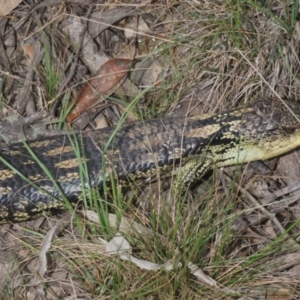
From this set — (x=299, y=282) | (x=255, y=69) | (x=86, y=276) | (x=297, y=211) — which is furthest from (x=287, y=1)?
(x=86, y=276)

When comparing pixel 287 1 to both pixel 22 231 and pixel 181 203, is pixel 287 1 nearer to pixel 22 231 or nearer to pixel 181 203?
pixel 181 203

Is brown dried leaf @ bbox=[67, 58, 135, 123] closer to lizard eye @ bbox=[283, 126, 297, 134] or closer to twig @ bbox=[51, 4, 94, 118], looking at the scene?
twig @ bbox=[51, 4, 94, 118]

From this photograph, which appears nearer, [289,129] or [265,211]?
[265,211]

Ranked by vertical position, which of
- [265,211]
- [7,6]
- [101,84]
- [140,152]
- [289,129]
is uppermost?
[7,6]

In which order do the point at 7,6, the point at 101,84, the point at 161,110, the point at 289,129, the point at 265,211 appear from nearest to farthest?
the point at 265,211 < the point at 289,129 < the point at 161,110 < the point at 101,84 < the point at 7,6

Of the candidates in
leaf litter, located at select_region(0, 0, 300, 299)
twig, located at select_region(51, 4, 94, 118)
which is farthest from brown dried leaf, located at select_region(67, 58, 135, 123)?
twig, located at select_region(51, 4, 94, 118)

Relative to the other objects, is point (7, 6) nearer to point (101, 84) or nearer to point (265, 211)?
point (101, 84)

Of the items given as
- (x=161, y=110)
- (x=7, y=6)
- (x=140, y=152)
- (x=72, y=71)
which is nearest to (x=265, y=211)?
(x=140, y=152)

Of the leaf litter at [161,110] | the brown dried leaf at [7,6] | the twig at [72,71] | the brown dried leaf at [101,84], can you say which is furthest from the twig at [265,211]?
the brown dried leaf at [7,6]
